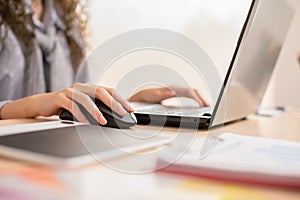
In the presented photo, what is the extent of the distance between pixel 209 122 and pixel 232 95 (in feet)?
0.25

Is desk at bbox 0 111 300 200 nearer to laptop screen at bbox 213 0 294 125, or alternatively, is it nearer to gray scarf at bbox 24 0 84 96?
laptop screen at bbox 213 0 294 125

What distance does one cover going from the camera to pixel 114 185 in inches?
15.1

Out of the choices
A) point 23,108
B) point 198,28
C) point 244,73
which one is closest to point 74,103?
point 23,108

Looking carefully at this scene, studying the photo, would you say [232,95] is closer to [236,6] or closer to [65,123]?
[65,123]

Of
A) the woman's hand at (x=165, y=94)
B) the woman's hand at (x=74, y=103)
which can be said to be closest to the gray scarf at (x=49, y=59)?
the woman's hand at (x=165, y=94)

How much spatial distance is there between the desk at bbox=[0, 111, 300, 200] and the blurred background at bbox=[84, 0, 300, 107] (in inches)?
67.5

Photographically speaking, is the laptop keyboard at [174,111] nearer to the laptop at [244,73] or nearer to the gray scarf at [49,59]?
the laptop at [244,73]

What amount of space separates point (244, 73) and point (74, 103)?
38cm

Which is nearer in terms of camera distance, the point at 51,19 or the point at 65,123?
the point at 65,123

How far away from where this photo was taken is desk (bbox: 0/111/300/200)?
0.36 metres

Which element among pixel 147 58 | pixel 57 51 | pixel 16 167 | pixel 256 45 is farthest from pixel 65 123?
pixel 147 58

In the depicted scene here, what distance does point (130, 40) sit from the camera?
2.43 metres

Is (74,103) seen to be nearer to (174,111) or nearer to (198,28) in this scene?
(174,111)

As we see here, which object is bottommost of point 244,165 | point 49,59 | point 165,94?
point 49,59
